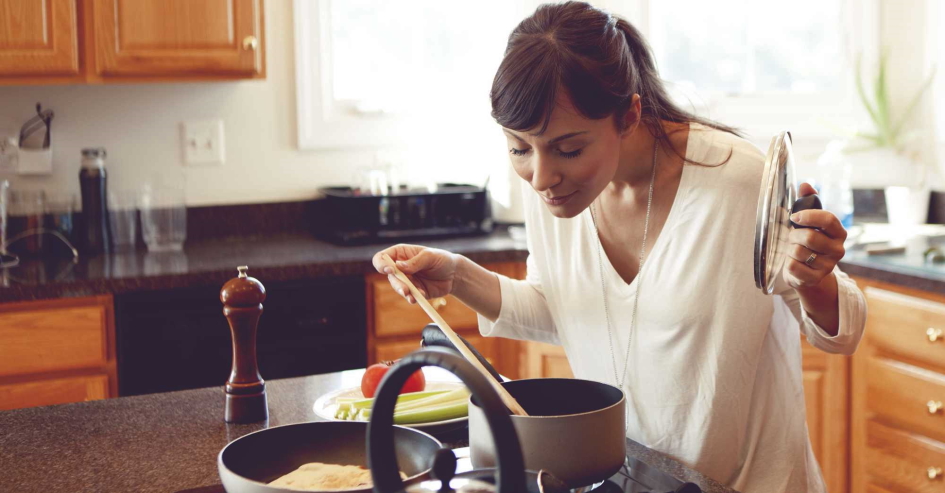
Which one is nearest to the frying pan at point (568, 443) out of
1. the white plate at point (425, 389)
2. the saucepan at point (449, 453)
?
the saucepan at point (449, 453)

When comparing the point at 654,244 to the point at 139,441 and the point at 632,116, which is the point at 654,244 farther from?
the point at 139,441

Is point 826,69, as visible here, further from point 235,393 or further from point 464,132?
point 235,393

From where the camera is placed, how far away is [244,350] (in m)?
1.36

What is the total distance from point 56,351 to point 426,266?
1337 mm

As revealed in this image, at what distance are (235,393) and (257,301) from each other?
13cm

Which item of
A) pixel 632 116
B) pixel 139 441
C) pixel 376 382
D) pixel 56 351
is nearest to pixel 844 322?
pixel 632 116

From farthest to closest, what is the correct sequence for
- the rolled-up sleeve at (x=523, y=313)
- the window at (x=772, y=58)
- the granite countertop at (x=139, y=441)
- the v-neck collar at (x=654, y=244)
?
the window at (x=772, y=58), the rolled-up sleeve at (x=523, y=313), the v-neck collar at (x=654, y=244), the granite countertop at (x=139, y=441)

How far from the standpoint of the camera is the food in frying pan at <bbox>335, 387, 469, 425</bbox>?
4.25 ft

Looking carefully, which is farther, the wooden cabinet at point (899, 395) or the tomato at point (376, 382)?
the wooden cabinet at point (899, 395)

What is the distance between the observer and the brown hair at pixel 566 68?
4.32ft

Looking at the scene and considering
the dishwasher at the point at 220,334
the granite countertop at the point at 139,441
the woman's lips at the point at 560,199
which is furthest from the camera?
the dishwasher at the point at 220,334

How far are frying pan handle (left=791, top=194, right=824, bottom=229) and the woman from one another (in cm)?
6

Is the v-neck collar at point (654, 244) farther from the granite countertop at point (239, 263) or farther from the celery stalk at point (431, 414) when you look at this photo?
the granite countertop at point (239, 263)

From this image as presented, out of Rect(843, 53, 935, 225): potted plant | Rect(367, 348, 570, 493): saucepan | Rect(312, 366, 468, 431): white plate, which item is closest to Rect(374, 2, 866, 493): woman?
Rect(312, 366, 468, 431): white plate
